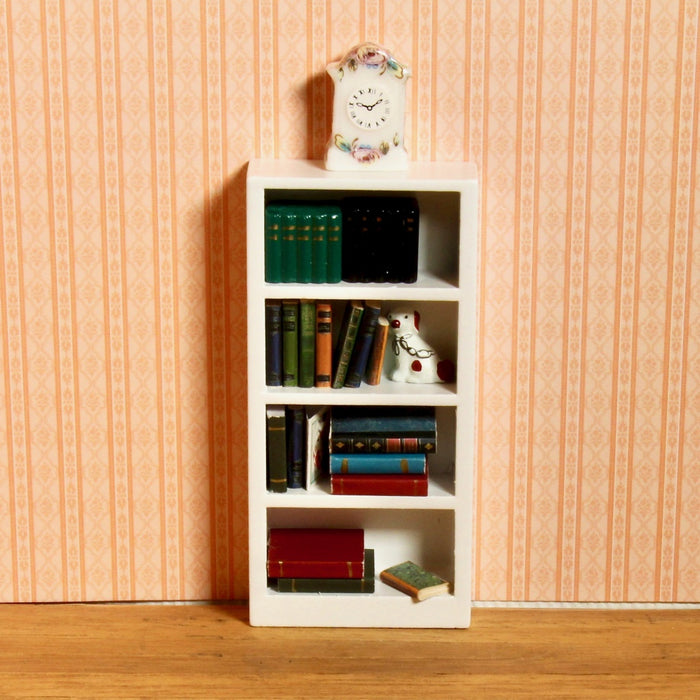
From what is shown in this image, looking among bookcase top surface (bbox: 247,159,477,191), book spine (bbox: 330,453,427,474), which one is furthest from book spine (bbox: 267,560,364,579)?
bookcase top surface (bbox: 247,159,477,191)

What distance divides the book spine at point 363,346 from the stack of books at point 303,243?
4.7 inches

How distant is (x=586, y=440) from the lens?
3.08 meters

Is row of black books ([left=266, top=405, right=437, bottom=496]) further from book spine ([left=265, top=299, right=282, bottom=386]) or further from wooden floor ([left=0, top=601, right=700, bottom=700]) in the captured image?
wooden floor ([left=0, top=601, right=700, bottom=700])

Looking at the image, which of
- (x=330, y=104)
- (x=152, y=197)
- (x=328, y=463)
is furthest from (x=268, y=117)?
(x=328, y=463)

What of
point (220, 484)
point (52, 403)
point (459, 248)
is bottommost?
point (220, 484)

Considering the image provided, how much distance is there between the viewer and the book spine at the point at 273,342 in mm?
2887

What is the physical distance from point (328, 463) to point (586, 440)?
0.66 meters

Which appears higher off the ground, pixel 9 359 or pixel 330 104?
pixel 330 104

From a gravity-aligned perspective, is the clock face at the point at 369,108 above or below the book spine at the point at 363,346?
above

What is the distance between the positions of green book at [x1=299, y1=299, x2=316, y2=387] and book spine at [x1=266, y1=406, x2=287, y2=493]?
100mm

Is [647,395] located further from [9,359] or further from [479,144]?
[9,359]

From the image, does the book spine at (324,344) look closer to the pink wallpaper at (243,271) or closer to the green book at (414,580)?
the pink wallpaper at (243,271)

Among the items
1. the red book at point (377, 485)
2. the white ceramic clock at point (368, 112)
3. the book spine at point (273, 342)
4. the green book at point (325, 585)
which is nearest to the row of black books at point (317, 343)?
the book spine at point (273, 342)

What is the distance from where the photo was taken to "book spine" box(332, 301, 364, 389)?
2900 mm
